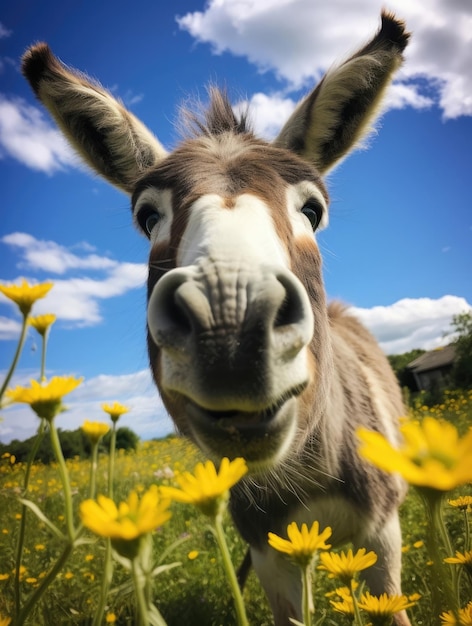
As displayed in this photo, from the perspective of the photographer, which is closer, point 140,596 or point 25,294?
point 140,596

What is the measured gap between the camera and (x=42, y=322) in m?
1.31

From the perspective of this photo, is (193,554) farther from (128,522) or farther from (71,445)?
(71,445)

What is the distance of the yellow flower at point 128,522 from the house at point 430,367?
33.6 m

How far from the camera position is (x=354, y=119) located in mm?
2746

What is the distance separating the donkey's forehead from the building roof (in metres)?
32.1

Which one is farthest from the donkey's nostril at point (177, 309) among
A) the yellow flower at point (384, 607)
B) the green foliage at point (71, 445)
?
the green foliage at point (71, 445)

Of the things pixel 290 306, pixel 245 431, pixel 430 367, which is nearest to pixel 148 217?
pixel 290 306

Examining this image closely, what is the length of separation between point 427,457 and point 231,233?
974 millimetres

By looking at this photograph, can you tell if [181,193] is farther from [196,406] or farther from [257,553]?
[257,553]

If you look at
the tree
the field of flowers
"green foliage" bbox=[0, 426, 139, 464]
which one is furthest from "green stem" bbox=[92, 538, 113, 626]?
the tree

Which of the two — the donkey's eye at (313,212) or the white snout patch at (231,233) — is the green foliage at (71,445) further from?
the white snout patch at (231,233)

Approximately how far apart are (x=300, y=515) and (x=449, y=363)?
106 ft

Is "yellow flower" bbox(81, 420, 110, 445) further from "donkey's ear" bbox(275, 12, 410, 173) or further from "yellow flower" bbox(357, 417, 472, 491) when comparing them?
"donkey's ear" bbox(275, 12, 410, 173)

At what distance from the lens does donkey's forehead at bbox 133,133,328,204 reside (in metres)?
1.82
